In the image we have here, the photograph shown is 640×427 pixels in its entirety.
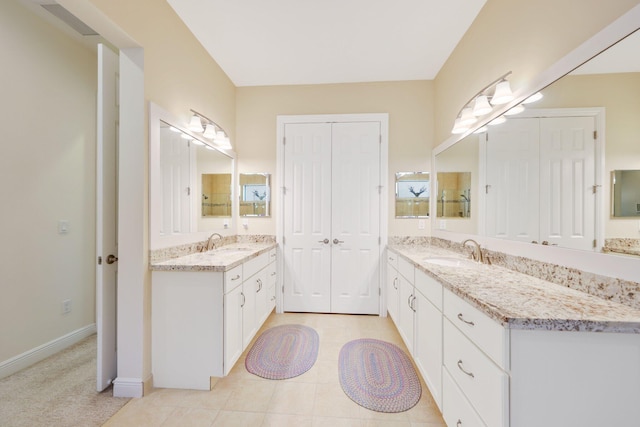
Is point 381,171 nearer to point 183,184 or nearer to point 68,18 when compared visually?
point 183,184

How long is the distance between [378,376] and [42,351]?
108 inches

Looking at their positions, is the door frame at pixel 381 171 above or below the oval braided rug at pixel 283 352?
above

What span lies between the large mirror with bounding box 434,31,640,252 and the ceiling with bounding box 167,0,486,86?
1131mm

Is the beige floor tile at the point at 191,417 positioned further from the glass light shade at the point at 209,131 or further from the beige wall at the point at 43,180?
the glass light shade at the point at 209,131

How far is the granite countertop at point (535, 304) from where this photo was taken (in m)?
0.84

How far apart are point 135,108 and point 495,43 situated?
2608mm

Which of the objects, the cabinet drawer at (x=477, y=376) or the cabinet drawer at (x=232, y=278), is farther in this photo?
the cabinet drawer at (x=232, y=278)

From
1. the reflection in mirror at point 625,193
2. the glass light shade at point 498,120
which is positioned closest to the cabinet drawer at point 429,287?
the reflection in mirror at point 625,193

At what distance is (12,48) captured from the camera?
1.91m

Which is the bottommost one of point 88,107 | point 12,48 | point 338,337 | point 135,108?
point 338,337

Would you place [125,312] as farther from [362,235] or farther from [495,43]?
[495,43]

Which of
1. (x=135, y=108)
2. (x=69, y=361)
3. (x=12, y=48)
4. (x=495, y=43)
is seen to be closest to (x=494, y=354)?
(x=495, y=43)

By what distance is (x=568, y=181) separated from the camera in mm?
1246

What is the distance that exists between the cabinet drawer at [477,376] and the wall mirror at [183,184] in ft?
6.52
